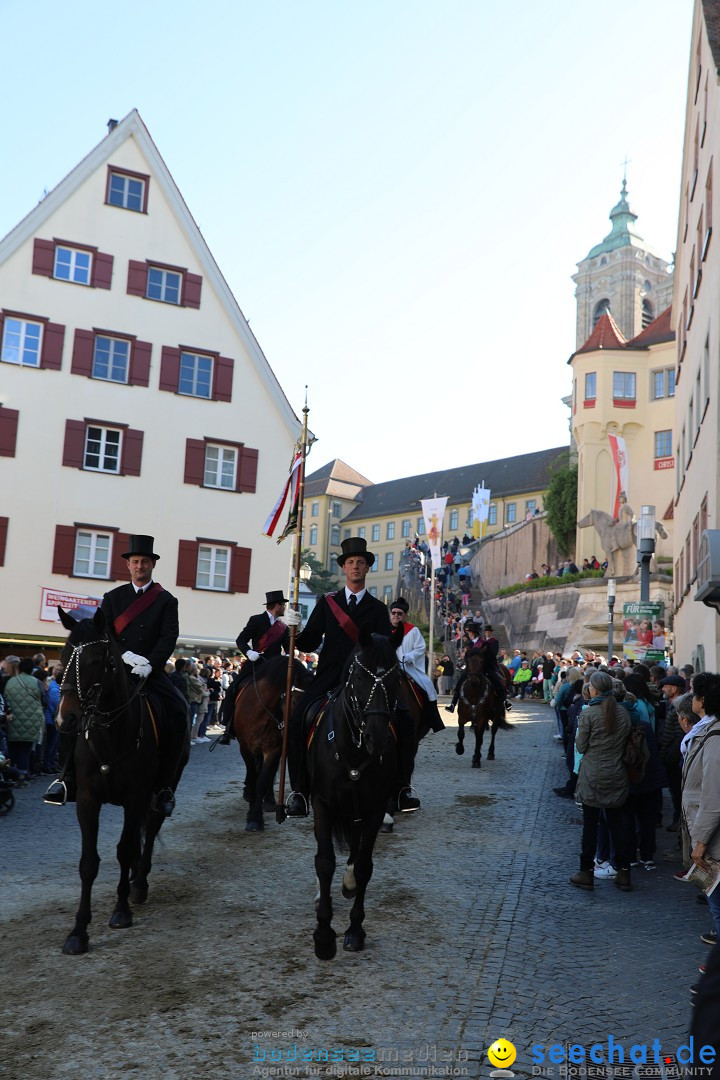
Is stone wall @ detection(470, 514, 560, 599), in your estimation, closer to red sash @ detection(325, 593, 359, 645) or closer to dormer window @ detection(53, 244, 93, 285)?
dormer window @ detection(53, 244, 93, 285)

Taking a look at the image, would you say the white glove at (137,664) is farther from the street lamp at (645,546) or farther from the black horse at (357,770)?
the street lamp at (645,546)

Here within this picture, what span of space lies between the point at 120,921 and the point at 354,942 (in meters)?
1.71

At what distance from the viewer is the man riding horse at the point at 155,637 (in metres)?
8.20

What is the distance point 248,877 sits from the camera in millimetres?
8930

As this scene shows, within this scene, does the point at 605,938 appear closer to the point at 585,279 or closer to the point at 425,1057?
the point at 425,1057

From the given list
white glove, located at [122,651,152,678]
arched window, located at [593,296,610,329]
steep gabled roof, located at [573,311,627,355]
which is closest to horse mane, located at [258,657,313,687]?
white glove, located at [122,651,152,678]

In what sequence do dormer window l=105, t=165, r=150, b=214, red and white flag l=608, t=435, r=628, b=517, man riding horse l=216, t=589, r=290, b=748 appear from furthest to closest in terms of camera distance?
1. red and white flag l=608, t=435, r=628, b=517
2. dormer window l=105, t=165, r=150, b=214
3. man riding horse l=216, t=589, r=290, b=748

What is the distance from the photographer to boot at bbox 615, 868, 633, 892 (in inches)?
374

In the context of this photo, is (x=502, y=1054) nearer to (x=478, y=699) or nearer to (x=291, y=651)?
(x=291, y=651)

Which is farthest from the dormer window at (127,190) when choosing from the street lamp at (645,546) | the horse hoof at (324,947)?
the horse hoof at (324,947)

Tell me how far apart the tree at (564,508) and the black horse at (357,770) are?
56898 millimetres

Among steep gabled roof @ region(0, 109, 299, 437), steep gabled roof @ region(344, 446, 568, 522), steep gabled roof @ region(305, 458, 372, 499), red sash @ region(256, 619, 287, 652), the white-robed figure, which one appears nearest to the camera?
the white-robed figure

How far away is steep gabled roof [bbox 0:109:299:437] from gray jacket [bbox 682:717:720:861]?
26.9 meters

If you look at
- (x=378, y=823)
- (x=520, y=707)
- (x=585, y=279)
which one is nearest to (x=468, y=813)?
(x=378, y=823)
